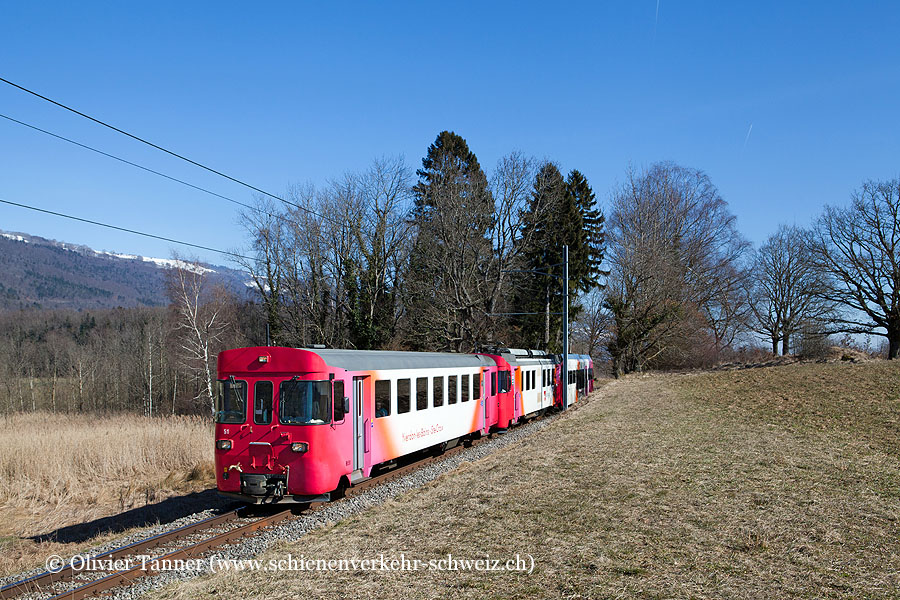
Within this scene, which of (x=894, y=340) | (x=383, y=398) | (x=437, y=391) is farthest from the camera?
(x=894, y=340)

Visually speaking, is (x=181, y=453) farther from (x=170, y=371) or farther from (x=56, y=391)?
(x=56, y=391)

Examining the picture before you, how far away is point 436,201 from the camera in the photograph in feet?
120

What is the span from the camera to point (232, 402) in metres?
10.9

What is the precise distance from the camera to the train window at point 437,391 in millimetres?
14883

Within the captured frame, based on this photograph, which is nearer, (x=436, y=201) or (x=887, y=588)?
(x=887, y=588)

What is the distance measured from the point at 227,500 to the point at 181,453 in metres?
5.78

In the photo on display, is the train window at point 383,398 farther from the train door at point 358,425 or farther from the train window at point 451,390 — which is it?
the train window at point 451,390

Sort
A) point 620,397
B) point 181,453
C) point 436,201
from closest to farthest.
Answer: point 181,453, point 620,397, point 436,201

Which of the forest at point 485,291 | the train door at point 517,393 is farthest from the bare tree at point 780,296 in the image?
the train door at point 517,393

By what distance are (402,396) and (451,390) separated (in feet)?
9.51

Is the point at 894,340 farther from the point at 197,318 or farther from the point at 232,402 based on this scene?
the point at 197,318

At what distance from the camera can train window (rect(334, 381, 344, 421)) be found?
1070 centimetres

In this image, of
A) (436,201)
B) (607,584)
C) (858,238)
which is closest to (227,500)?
(607,584)

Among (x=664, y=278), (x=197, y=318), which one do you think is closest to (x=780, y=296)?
(x=664, y=278)
